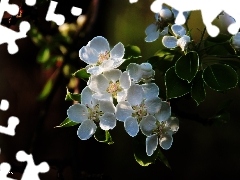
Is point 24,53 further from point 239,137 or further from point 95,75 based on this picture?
point 95,75

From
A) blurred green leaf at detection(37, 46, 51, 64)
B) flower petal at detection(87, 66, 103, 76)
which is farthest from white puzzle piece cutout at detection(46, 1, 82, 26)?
blurred green leaf at detection(37, 46, 51, 64)

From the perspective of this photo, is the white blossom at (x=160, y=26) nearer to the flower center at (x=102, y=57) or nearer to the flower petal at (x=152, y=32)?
the flower petal at (x=152, y=32)

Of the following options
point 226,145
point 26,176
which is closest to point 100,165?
point 226,145

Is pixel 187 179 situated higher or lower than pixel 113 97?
lower

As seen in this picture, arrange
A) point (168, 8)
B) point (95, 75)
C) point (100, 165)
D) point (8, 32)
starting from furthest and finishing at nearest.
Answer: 1. point (100, 165)
2. point (8, 32)
3. point (168, 8)
4. point (95, 75)

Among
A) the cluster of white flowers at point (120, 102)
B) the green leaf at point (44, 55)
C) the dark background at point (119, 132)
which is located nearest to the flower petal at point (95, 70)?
the cluster of white flowers at point (120, 102)

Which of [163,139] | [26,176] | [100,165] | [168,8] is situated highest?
[168,8]
